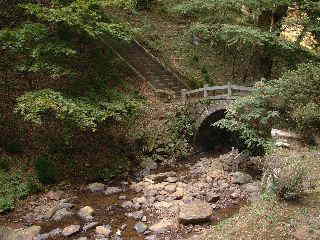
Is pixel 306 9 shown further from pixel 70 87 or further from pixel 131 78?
pixel 70 87

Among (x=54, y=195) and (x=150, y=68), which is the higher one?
(x=150, y=68)

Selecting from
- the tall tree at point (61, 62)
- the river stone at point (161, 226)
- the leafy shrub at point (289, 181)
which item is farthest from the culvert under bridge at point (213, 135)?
the leafy shrub at point (289, 181)

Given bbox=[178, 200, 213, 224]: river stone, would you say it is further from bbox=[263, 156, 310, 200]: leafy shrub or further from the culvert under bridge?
the culvert under bridge

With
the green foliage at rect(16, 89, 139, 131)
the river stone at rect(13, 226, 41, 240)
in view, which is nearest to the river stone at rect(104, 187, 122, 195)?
the green foliage at rect(16, 89, 139, 131)

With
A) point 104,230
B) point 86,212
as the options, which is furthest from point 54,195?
point 104,230

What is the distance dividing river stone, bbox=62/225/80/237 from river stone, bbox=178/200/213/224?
10.9 feet

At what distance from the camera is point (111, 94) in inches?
618

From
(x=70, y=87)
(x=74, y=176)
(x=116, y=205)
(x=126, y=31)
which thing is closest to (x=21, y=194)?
(x=74, y=176)

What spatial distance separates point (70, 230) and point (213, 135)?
31.1ft

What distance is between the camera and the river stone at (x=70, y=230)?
1212 cm

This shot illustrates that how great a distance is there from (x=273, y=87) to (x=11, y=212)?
989 cm

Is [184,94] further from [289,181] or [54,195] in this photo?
[289,181]

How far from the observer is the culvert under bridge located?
698 inches

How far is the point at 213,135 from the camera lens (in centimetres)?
1947
